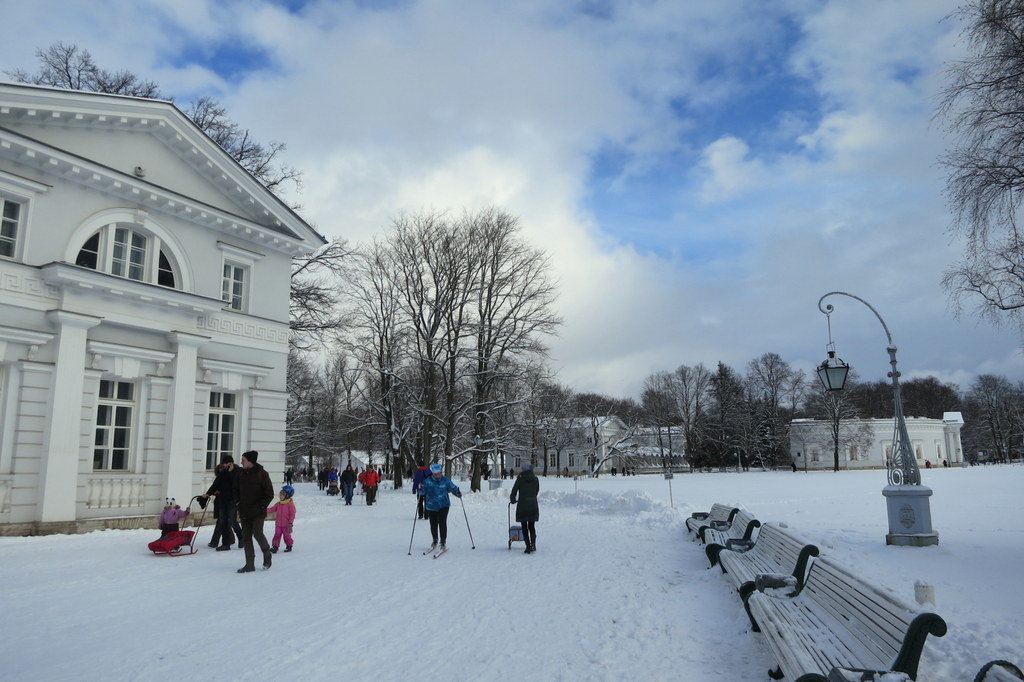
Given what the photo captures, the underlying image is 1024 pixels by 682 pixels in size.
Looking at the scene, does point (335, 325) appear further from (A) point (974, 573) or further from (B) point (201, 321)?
A: (A) point (974, 573)

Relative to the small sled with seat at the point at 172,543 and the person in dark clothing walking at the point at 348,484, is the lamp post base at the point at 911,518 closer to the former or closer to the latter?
the small sled with seat at the point at 172,543

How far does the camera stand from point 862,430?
77062mm

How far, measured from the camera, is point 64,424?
1501 cm

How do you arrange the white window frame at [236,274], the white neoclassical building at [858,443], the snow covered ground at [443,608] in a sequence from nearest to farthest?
the snow covered ground at [443,608], the white window frame at [236,274], the white neoclassical building at [858,443]

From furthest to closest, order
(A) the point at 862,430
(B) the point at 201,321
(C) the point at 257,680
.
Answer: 1. (A) the point at 862,430
2. (B) the point at 201,321
3. (C) the point at 257,680

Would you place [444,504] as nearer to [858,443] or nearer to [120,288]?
[120,288]

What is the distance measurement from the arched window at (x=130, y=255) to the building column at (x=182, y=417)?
5.46 ft

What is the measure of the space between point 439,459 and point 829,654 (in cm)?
4274

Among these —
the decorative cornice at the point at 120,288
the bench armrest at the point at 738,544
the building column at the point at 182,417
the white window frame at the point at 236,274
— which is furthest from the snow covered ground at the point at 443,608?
the white window frame at the point at 236,274

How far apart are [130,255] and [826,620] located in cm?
1764

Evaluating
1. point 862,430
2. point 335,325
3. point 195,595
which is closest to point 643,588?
point 195,595

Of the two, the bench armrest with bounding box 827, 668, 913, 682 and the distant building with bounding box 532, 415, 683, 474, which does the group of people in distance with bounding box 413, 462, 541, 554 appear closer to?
the bench armrest with bounding box 827, 668, 913, 682

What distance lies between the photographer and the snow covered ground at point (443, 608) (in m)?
5.71

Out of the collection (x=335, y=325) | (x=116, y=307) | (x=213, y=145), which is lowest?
(x=116, y=307)
